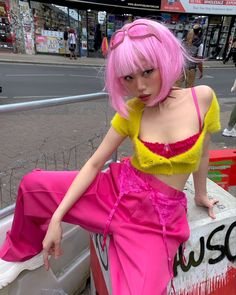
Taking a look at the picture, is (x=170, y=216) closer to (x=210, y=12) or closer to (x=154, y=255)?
(x=154, y=255)

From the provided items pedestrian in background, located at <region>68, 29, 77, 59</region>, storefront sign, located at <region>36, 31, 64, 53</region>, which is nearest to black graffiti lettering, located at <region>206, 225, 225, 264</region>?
pedestrian in background, located at <region>68, 29, 77, 59</region>

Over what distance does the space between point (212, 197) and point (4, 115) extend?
1146 mm

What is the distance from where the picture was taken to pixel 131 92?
1355mm

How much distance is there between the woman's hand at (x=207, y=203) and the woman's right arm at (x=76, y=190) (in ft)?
1.79

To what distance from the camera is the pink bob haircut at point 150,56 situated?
1.21 m

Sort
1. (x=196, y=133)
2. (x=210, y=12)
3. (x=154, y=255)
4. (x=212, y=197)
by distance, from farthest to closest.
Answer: (x=210, y=12) < (x=212, y=197) < (x=196, y=133) < (x=154, y=255)

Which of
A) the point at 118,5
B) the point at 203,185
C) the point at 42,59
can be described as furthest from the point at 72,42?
the point at 203,185

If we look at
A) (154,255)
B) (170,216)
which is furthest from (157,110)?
(154,255)

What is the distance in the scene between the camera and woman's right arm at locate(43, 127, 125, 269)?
4.37 feet

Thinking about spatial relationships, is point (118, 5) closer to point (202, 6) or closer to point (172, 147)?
point (202, 6)

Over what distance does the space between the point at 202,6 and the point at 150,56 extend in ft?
68.8

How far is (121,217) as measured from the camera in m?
1.34

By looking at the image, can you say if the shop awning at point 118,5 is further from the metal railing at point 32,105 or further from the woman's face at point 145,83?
the woman's face at point 145,83

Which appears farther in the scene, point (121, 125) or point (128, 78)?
point (121, 125)
